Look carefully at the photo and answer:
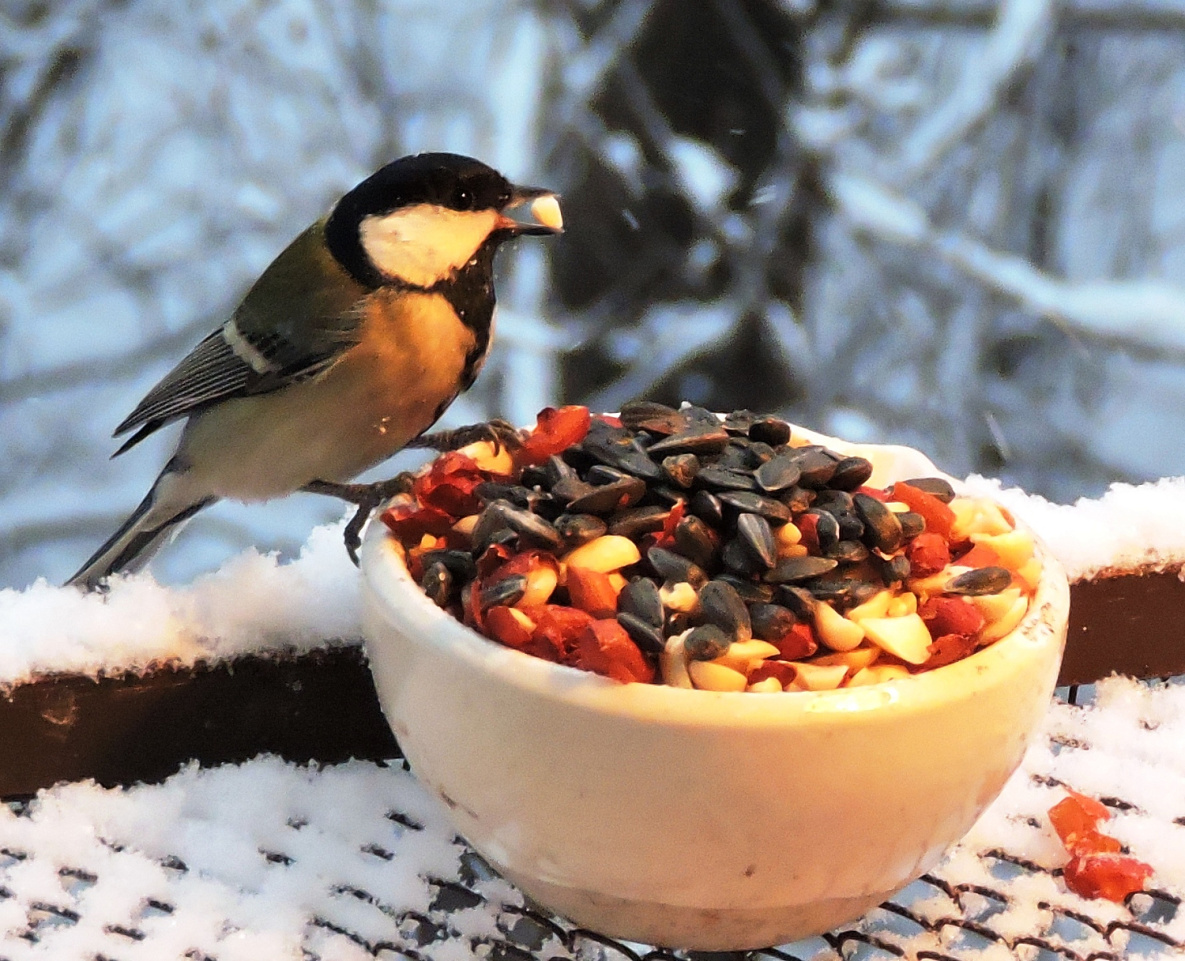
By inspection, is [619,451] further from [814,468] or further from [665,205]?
[665,205]

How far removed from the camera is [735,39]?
1.52 m

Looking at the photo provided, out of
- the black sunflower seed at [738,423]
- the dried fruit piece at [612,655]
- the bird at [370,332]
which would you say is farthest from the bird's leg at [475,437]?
the dried fruit piece at [612,655]

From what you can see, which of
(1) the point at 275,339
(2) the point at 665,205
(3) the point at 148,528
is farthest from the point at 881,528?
(2) the point at 665,205

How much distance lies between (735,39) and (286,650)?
116 centimetres

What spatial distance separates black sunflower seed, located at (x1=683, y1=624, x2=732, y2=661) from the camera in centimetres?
45

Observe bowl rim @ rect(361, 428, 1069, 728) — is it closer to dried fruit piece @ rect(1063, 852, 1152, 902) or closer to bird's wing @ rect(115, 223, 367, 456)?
dried fruit piece @ rect(1063, 852, 1152, 902)

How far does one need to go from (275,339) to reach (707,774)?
1.96 feet

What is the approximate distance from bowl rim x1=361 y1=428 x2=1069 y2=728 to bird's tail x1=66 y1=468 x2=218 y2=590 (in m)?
0.57

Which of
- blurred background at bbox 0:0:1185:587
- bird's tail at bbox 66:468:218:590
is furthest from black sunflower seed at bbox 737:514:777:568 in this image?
blurred background at bbox 0:0:1185:587

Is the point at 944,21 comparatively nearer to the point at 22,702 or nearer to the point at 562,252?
the point at 562,252

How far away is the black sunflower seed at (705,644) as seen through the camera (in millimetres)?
449

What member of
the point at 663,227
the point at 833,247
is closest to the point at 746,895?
the point at 663,227

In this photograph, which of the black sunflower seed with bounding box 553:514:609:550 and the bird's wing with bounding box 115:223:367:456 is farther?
the bird's wing with bounding box 115:223:367:456

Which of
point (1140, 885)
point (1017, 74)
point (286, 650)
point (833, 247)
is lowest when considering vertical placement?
point (833, 247)
